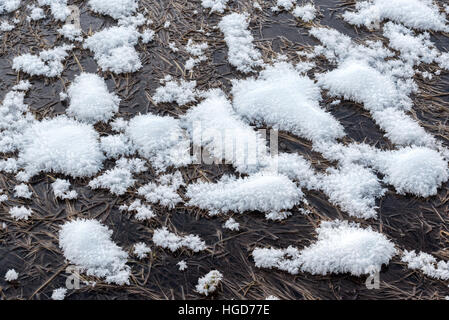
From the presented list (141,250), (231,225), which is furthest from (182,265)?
(231,225)

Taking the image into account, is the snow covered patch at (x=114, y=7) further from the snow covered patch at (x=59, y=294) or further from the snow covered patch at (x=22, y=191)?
the snow covered patch at (x=59, y=294)

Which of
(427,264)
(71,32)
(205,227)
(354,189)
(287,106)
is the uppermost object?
(71,32)

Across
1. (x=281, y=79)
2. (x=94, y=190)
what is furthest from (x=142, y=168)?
(x=281, y=79)

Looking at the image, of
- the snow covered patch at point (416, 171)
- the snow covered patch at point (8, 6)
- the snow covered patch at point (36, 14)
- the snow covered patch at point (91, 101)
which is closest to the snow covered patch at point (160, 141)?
the snow covered patch at point (91, 101)

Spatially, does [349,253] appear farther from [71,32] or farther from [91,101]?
[71,32]

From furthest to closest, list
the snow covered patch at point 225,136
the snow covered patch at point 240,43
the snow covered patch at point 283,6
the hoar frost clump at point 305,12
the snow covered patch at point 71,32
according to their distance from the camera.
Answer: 1. the snow covered patch at point 283,6
2. the hoar frost clump at point 305,12
3. the snow covered patch at point 71,32
4. the snow covered patch at point 240,43
5. the snow covered patch at point 225,136

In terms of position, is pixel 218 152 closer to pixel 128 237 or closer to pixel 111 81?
pixel 128 237

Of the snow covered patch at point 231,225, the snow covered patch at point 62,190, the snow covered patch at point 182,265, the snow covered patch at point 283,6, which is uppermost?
the snow covered patch at point 283,6
